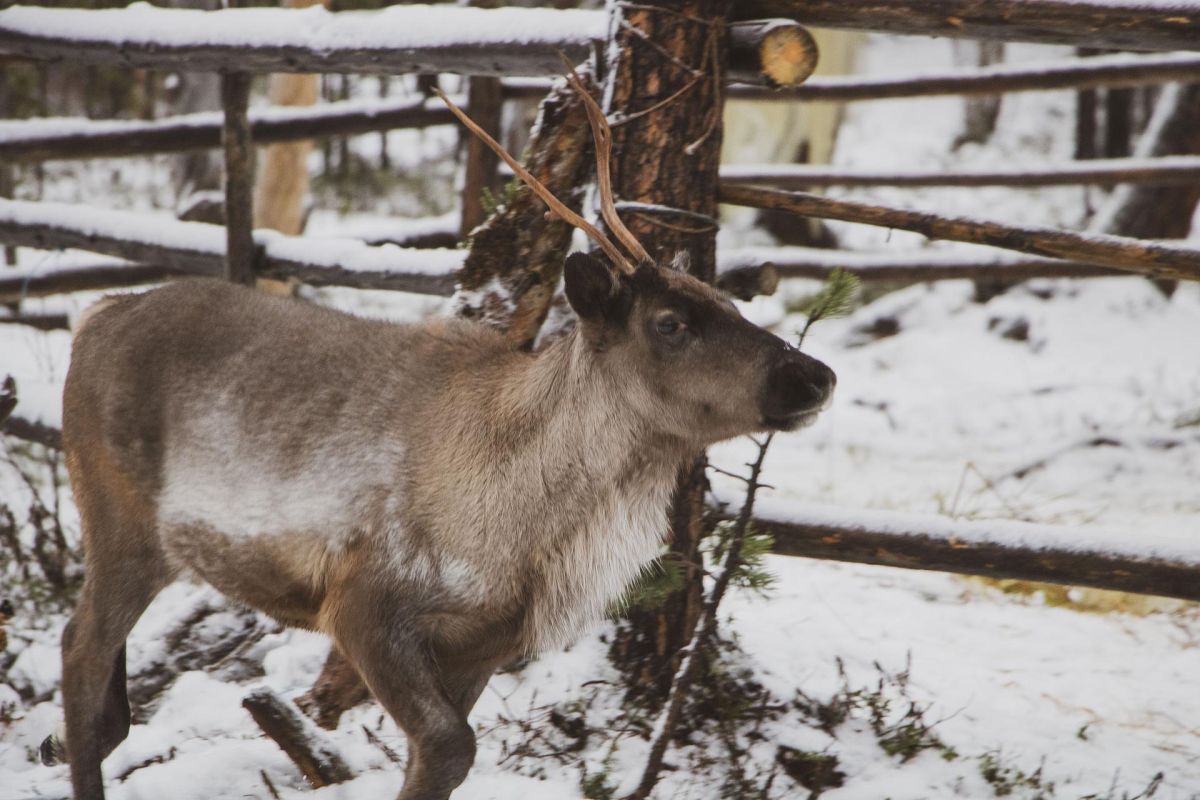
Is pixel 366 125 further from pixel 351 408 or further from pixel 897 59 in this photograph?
pixel 897 59

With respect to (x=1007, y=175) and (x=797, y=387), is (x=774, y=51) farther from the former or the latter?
(x=1007, y=175)

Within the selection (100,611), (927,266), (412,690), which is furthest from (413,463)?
(927,266)

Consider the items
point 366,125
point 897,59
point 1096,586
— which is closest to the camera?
point 1096,586

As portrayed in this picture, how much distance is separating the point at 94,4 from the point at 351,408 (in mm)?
11810

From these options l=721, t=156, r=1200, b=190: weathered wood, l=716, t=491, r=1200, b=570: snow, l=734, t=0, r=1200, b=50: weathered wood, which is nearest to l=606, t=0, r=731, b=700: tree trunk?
l=734, t=0, r=1200, b=50: weathered wood

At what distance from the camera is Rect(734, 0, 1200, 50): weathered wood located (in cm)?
323

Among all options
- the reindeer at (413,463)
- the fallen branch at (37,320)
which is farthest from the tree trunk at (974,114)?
the reindeer at (413,463)

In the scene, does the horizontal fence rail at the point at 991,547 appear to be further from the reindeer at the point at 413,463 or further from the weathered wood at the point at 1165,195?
the weathered wood at the point at 1165,195

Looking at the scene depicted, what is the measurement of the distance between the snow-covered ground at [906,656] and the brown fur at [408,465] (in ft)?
1.64

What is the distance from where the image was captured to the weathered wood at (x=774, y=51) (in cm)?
322

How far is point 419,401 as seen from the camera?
299cm

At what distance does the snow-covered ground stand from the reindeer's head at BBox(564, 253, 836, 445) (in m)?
0.91

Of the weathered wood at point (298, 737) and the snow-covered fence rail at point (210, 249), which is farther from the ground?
the snow-covered fence rail at point (210, 249)

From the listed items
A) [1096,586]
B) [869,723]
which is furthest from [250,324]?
[1096,586]
